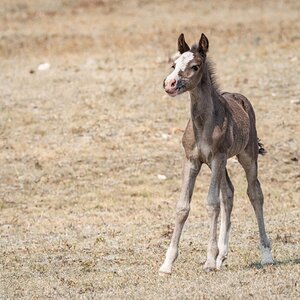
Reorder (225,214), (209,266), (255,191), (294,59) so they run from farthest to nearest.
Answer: (294,59) → (255,191) → (225,214) → (209,266)

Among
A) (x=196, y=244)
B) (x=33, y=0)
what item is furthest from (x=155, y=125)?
(x=33, y=0)

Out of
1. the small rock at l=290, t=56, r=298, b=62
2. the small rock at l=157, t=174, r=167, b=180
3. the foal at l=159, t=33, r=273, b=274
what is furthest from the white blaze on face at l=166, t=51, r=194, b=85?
the small rock at l=290, t=56, r=298, b=62

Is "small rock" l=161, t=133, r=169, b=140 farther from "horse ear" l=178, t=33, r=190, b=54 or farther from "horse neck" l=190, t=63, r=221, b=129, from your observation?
"horse ear" l=178, t=33, r=190, b=54

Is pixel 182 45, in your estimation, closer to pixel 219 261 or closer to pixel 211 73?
pixel 211 73

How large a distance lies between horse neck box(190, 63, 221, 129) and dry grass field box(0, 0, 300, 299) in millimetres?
1627

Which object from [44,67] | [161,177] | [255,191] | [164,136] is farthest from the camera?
[44,67]

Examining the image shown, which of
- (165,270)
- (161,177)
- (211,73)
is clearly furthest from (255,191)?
(161,177)

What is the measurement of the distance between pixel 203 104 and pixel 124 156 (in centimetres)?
808

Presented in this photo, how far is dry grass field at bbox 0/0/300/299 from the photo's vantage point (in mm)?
11430

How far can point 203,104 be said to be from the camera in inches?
452

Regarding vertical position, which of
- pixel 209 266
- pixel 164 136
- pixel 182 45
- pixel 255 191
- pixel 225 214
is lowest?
pixel 164 136

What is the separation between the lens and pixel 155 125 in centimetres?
2117

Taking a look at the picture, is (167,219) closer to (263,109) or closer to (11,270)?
(11,270)

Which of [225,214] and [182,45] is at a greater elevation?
[182,45]
